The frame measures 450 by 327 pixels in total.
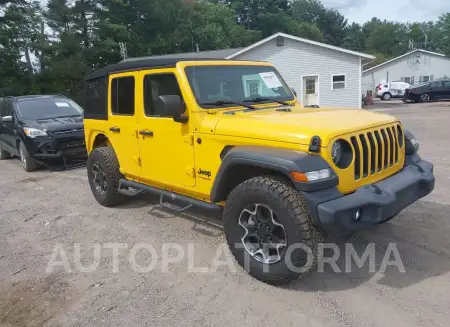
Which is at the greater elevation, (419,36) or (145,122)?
(419,36)

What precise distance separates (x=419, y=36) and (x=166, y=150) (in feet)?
339

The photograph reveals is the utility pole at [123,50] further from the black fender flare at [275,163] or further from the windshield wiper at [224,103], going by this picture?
the black fender flare at [275,163]

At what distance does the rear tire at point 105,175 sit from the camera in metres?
5.52

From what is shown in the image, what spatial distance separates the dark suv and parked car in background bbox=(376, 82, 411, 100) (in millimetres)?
32521

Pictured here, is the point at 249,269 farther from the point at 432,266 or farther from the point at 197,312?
the point at 432,266

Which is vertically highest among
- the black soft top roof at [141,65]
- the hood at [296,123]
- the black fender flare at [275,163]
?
the black soft top roof at [141,65]

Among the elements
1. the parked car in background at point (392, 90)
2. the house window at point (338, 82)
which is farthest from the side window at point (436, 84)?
the house window at point (338, 82)

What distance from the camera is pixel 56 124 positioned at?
347 inches

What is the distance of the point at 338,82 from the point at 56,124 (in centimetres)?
1745

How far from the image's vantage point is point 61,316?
3.25 meters

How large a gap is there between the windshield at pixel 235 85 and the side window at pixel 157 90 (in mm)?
209

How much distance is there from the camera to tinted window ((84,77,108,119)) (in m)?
5.55

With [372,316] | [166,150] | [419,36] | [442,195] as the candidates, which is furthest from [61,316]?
[419,36]

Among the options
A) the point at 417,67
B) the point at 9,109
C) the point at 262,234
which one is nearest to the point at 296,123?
the point at 262,234
